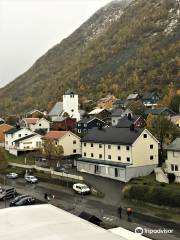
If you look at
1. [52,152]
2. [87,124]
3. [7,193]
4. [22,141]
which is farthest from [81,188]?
[87,124]

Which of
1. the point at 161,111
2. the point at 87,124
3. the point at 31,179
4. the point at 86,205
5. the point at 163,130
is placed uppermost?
the point at 161,111

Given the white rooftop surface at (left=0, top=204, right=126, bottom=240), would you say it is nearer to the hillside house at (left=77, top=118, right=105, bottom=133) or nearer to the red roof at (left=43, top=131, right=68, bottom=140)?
the red roof at (left=43, top=131, right=68, bottom=140)

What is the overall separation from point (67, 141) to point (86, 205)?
2681 centimetres

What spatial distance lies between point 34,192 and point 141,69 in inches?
4823

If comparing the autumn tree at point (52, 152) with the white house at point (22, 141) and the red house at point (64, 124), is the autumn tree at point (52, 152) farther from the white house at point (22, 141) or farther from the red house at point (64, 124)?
the red house at point (64, 124)

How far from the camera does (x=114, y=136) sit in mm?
58219

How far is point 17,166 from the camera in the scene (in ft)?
222

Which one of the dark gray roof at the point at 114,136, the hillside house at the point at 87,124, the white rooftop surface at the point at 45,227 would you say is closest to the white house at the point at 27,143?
the hillside house at the point at 87,124

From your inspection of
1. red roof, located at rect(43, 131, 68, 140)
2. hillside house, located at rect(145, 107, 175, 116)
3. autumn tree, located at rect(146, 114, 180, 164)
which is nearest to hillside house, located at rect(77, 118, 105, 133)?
hillside house, located at rect(145, 107, 175, 116)

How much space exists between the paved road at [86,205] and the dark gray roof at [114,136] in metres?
9.56

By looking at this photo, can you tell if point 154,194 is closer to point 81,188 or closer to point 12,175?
point 81,188

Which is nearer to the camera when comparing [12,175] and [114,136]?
[114,136]

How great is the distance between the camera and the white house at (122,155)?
5359 centimetres

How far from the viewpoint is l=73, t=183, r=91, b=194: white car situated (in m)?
48.1
